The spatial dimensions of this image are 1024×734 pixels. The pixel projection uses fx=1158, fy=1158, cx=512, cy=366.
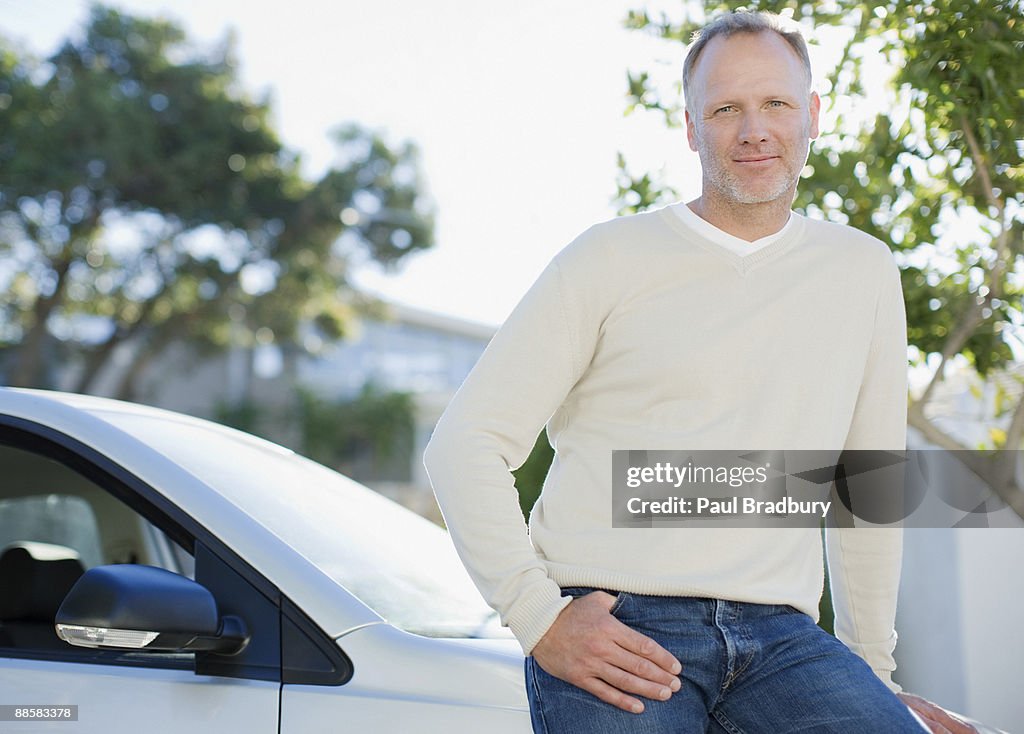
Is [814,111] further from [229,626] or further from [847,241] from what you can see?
[229,626]

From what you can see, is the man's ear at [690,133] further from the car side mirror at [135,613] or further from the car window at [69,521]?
the car window at [69,521]

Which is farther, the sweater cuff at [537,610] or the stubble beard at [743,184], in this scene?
the stubble beard at [743,184]

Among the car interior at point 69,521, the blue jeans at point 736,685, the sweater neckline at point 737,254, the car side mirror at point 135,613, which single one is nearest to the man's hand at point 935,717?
the blue jeans at point 736,685

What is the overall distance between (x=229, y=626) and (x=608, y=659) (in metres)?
0.74

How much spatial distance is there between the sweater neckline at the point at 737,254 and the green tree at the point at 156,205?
22888mm

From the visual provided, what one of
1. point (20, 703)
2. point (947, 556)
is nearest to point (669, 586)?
point (20, 703)

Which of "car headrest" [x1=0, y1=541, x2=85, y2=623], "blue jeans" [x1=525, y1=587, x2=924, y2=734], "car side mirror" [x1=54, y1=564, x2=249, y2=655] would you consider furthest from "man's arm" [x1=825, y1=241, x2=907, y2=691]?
"car headrest" [x1=0, y1=541, x2=85, y2=623]

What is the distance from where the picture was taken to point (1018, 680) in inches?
195

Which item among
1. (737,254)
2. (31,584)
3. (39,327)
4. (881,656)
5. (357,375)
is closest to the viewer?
(737,254)

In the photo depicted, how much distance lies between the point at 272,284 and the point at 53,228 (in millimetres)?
4750

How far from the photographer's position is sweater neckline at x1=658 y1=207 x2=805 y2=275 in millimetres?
1984

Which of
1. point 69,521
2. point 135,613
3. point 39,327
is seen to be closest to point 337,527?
point 135,613

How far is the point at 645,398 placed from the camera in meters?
1.88

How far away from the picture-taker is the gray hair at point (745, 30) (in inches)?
80.1
